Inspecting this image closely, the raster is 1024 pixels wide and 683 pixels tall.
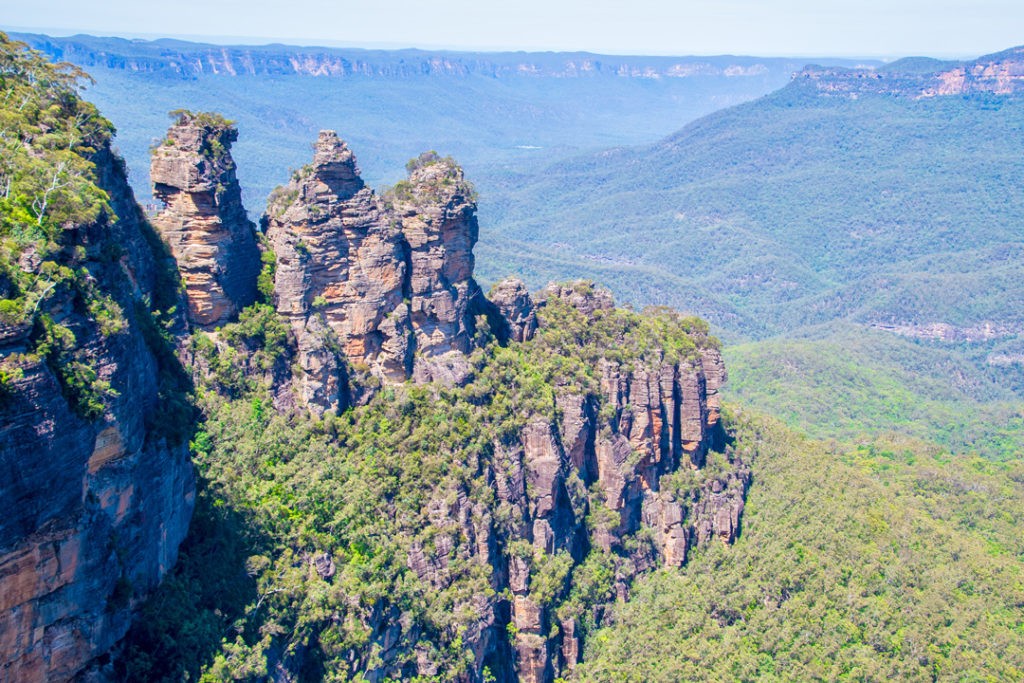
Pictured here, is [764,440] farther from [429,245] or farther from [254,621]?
[254,621]

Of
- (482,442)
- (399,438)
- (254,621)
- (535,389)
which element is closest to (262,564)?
(254,621)

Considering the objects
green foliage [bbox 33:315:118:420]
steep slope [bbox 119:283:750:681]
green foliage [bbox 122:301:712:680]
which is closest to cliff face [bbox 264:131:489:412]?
green foliage [bbox 122:301:712:680]

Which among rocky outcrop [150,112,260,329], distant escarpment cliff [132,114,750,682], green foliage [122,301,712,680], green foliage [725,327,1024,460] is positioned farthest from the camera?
green foliage [725,327,1024,460]

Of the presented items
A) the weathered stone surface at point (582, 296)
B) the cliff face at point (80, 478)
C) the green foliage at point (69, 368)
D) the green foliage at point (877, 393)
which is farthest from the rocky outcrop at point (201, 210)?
the green foliage at point (877, 393)

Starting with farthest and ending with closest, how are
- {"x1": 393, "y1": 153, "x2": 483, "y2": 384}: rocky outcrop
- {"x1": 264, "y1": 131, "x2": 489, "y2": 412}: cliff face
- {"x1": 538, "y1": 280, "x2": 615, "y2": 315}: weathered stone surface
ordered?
{"x1": 538, "y1": 280, "x2": 615, "y2": 315}: weathered stone surface → {"x1": 393, "y1": 153, "x2": 483, "y2": 384}: rocky outcrop → {"x1": 264, "y1": 131, "x2": 489, "y2": 412}: cliff face

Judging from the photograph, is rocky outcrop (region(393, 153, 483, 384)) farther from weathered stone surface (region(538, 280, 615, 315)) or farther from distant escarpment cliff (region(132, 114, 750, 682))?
weathered stone surface (region(538, 280, 615, 315))

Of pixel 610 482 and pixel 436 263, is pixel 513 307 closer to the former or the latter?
pixel 436 263

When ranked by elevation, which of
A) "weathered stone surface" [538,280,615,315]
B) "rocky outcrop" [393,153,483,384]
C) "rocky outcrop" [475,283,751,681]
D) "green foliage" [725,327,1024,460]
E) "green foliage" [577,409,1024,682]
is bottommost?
"green foliage" [725,327,1024,460]
